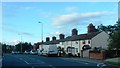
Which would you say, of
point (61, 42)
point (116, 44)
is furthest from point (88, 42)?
point (116, 44)

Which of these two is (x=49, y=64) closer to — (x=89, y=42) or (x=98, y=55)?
(x=98, y=55)

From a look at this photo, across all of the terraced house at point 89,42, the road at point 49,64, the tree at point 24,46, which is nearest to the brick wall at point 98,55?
the road at point 49,64

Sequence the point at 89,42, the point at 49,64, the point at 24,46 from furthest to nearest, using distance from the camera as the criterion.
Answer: the point at 24,46, the point at 89,42, the point at 49,64

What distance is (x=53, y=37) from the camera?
5571 inches

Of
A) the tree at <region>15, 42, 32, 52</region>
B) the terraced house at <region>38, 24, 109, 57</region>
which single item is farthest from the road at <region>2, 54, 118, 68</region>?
the tree at <region>15, 42, 32, 52</region>

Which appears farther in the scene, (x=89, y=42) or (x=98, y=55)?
(x=89, y=42)

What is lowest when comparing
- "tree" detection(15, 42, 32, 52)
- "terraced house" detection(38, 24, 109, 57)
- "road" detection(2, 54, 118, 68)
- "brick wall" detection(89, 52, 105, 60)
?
"road" detection(2, 54, 118, 68)

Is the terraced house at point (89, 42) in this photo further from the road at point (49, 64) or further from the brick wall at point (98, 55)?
the road at point (49, 64)

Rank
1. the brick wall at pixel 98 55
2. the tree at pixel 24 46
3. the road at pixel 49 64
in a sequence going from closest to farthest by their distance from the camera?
the road at pixel 49 64
the brick wall at pixel 98 55
the tree at pixel 24 46

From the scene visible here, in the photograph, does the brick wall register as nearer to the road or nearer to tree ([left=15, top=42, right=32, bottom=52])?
the road

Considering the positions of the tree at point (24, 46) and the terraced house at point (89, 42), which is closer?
the terraced house at point (89, 42)

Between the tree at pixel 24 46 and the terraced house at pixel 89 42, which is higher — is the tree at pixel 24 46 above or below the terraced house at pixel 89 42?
above

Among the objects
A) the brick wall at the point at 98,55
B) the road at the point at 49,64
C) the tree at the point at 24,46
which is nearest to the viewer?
the road at the point at 49,64

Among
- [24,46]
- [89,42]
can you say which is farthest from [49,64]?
[24,46]
